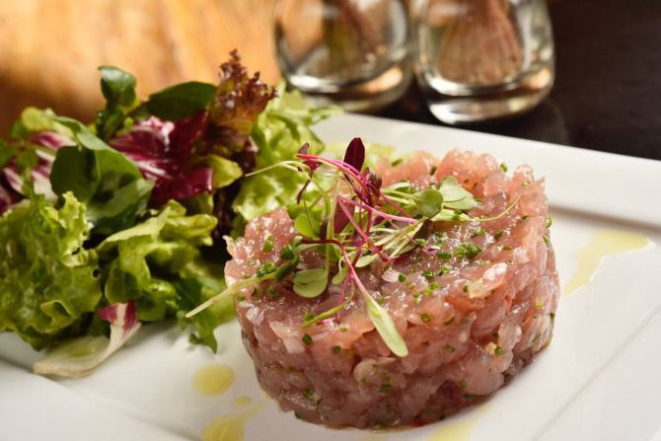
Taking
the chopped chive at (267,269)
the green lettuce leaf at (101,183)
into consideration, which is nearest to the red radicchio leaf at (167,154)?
the green lettuce leaf at (101,183)

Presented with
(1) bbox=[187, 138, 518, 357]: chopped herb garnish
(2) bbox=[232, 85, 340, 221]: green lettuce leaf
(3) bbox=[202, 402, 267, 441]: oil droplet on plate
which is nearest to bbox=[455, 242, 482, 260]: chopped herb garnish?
(1) bbox=[187, 138, 518, 357]: chopped herb garnish

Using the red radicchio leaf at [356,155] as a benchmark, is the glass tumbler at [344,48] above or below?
below

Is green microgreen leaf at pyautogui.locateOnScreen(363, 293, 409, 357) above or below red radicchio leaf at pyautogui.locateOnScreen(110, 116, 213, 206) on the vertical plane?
above

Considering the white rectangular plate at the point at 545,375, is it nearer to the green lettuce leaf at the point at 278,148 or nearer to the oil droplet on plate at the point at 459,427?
the oil droplet on plate at the point at 459,427

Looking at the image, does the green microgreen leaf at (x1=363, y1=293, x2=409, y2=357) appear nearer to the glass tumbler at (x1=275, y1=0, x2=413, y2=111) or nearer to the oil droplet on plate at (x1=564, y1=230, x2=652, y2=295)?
the oil droplet on plate at (x1=564, y1=230, x2=652, y2=295)

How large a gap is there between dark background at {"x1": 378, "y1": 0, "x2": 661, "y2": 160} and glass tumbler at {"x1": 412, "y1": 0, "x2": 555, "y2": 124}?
10 centimetres

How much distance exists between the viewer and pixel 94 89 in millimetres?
3922

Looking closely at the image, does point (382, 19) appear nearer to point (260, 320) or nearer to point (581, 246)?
point (581, 246)

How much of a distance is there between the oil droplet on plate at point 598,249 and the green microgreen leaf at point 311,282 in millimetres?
707

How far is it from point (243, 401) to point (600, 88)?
7.55 ft

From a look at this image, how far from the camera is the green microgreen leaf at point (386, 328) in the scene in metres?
2.00

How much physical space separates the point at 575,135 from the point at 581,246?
1.08m

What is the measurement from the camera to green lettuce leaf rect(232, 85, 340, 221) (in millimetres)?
3070

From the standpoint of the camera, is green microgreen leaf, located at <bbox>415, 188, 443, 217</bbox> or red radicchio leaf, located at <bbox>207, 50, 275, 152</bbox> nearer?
green microgreen leaf, located at <bbox>415, 188, 443, 217</bbox>
